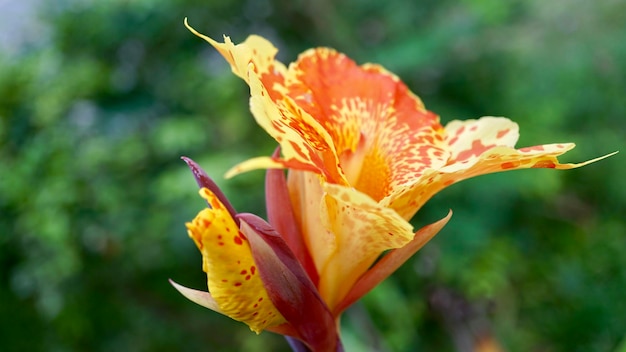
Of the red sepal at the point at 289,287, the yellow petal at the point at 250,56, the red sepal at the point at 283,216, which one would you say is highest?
the yellow petal at the point at 250,56

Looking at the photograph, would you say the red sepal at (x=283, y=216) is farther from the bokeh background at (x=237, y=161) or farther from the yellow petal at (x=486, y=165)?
the bokeh background at (x=237, y=161)

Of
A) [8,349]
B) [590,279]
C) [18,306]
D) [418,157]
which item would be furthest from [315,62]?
[8,349]

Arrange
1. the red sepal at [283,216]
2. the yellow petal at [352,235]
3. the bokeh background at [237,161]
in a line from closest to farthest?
1. the yellow petal at [352,235]
2. the red sepal at [283,216]
3. the bokeh background at [237,161]

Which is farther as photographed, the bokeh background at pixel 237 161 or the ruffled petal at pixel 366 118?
the bokeh background at pixel 237 161

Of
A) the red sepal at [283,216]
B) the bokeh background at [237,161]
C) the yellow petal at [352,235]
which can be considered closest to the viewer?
the yellow petal at [352,235]

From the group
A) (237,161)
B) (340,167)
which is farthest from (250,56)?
(237,161)

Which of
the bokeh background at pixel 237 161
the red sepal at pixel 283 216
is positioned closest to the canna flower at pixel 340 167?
the red sepal at pixel 283 216

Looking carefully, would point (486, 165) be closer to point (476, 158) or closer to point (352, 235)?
point (476, 158)

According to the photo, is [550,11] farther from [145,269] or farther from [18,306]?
[18,306]

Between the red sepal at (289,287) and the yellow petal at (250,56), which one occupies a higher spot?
the yellow petal at (250,56)
